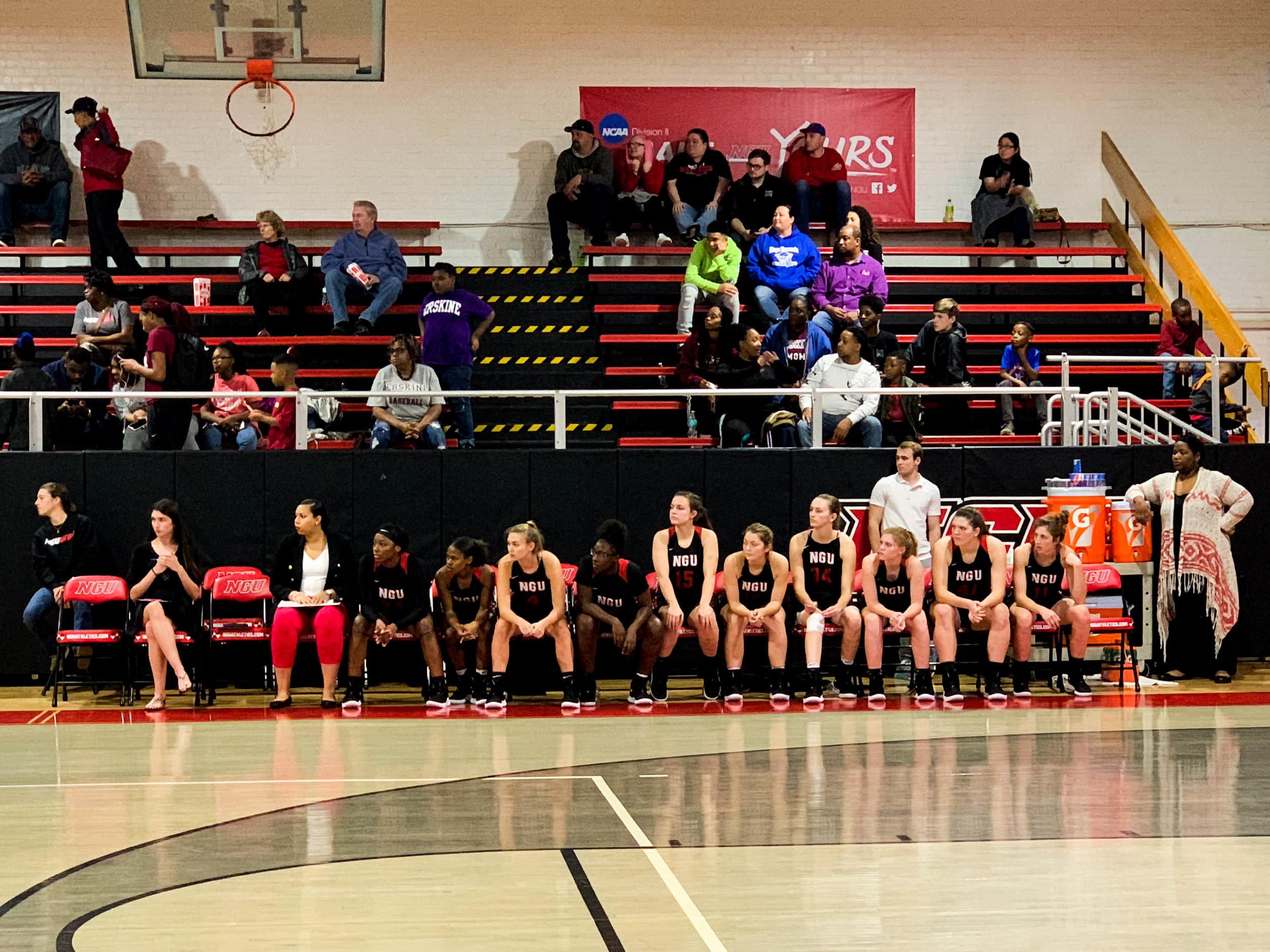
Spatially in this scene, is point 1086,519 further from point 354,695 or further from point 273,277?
point 273,277

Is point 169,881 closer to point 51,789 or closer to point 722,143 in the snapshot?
point 51,789


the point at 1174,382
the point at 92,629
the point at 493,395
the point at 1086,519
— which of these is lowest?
the point at 92,629

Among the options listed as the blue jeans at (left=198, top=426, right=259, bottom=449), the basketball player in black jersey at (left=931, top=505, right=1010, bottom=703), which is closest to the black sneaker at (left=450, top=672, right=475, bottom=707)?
the blue jeans at (left=198, top=426, right=259, bottom=449)

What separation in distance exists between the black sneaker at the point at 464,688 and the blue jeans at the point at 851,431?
3.26 metres

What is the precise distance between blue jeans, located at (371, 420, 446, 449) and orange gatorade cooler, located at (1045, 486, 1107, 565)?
477 centimetres

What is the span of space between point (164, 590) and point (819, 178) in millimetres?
9754

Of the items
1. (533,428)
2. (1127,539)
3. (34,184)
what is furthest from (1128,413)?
(34,184)

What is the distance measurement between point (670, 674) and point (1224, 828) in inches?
231

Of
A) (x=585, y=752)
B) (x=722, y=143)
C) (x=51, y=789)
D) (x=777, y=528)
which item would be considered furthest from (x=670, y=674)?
(x=722, y=143)

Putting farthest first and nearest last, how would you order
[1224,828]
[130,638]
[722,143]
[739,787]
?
[722,143]
[130,638]
[739,787]
[1224,828]

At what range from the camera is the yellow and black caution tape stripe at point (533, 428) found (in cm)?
1480

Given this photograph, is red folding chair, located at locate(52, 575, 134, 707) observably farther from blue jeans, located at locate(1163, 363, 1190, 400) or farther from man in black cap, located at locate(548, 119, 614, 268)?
blue jeans, located at locate(1163, 363, 1190, 400)

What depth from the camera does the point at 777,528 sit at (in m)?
12.2

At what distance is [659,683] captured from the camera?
11320 millimetres
